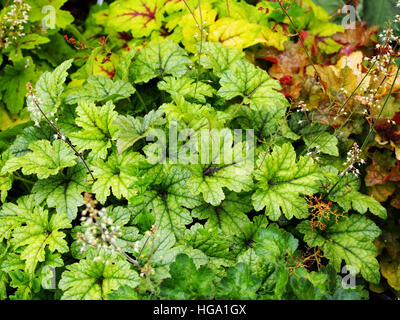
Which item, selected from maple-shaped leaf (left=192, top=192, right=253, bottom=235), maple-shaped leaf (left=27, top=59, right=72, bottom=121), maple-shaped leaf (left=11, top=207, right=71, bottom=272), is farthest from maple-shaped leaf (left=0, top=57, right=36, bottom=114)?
maple-shaped leaf (left=192, top=192, right=253, bottom=235)

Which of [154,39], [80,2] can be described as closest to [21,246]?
[154,39]

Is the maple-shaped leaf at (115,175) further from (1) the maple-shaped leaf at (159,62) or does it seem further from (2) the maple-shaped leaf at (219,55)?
(2) the maple-shaped leaf at (219,55)

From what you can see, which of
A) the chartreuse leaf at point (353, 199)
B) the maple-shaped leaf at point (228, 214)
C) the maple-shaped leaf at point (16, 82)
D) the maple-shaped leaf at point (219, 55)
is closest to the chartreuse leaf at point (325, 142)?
the chartreuse leaf at point (353, 199)

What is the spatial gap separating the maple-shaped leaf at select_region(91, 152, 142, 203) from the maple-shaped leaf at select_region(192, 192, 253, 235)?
0.30 meters

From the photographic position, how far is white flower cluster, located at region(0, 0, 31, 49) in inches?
84.2

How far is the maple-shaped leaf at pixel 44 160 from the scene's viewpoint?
152 centimetres

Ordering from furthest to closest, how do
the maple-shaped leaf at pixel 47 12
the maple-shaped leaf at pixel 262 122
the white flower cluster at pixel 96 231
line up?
the maple-shaped leaf at pixel 47 12, the maple-shaped leaf at pixel 262 122, the white flower cluster at pixel 96 231

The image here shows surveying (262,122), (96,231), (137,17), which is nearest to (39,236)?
(96,231)

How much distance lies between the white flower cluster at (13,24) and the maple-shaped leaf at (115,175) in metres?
1.11

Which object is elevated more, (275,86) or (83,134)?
(275,86)
